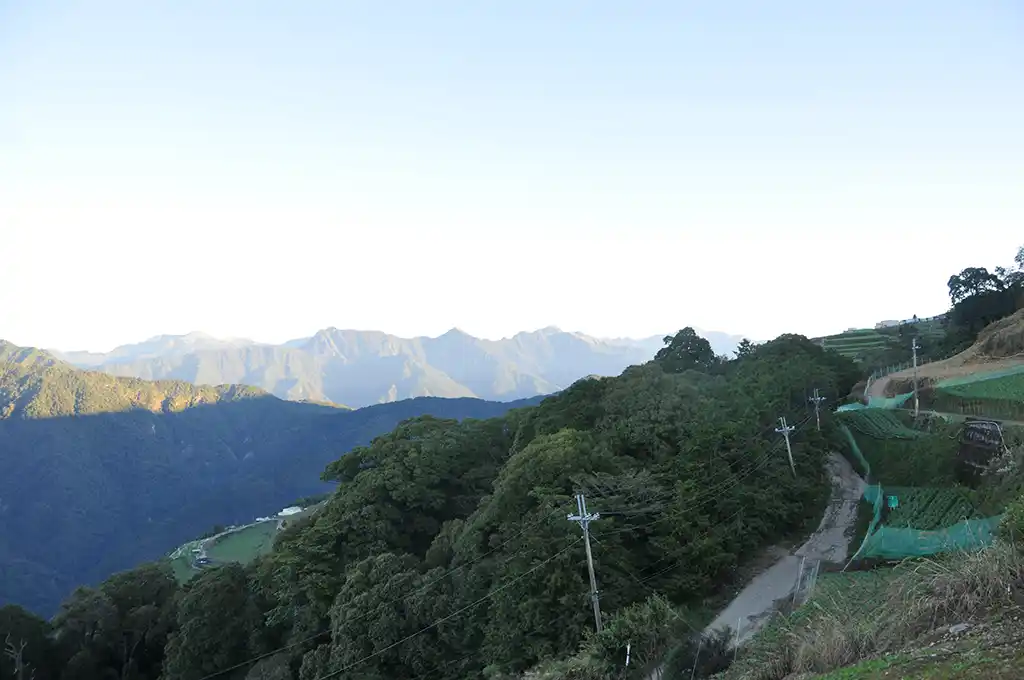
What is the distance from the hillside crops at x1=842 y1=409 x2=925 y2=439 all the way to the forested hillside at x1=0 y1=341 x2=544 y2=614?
92116 millimetres

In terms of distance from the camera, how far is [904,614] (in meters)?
7.81

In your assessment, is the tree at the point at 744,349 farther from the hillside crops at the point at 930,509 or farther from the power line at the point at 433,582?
the power line at the point at 433,582

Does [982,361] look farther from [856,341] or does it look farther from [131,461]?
[131,461]

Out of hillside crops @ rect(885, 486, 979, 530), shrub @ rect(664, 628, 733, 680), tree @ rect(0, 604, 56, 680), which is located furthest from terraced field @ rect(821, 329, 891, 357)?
tree @ rect(0, 604, 56, 680)

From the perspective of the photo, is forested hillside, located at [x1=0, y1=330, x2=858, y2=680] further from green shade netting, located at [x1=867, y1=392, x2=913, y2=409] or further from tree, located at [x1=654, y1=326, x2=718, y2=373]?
tree, located at [x1=654, y1=326, x2=718, y2=373]

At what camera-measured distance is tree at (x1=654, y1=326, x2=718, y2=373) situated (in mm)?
40719

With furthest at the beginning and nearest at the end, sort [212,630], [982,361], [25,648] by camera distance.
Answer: [25,648] < [982,361] < [212,630]

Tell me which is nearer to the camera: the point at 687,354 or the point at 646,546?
the point at 646,546

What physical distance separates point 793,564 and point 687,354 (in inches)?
935

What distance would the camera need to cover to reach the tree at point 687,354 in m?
40.7

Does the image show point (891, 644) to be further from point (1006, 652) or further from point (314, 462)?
point (314, 462)

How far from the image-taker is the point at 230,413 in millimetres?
155875

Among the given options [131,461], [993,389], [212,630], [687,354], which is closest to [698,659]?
[993,389]

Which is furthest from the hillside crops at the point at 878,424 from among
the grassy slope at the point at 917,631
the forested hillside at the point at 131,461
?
the forested hillside at the point at 131,461
